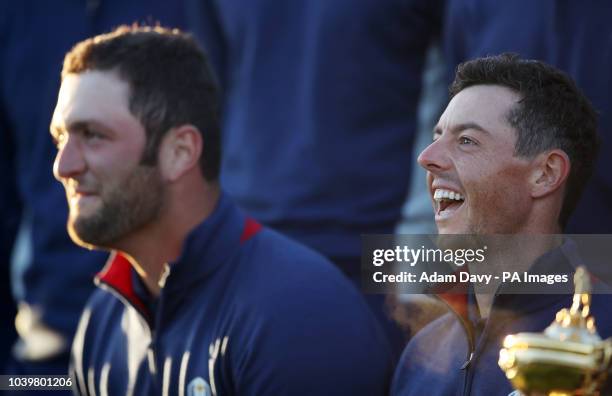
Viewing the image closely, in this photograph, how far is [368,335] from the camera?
3160 millimetres

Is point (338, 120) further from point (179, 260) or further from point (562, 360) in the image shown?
point (562, 360)

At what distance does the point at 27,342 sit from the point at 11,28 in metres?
1.28

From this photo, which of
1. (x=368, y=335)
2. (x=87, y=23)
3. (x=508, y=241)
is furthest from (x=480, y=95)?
(x=87, y=23)

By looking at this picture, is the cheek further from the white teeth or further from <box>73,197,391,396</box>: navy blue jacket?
<box>73,197,391,396</box>: navy blue jacket

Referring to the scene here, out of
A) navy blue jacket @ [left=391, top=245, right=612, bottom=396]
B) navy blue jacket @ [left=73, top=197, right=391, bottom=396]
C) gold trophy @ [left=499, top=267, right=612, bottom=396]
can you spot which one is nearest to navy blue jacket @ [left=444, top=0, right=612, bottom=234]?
navy blue jacket @ [left=391, top=245, right=612, bottom=396]

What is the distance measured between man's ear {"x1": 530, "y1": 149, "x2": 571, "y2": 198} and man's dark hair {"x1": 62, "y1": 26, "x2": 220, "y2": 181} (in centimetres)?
149

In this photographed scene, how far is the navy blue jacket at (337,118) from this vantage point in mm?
3838

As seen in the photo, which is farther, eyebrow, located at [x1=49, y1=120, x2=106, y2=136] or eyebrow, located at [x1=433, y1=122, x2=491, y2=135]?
eyebrow, located at [x1=49, y1=120, x2=106, y2=136]

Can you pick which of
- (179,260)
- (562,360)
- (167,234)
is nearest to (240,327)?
(179,260)

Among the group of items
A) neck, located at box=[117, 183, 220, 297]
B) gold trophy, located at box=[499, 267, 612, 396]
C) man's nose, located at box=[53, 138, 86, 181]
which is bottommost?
gold trophy, located at box=[499, 267, 612, 396]

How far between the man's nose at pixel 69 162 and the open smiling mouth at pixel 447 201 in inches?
55.3

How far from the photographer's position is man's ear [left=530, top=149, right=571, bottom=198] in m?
2.20

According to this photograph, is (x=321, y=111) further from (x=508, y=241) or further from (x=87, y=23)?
(x=508, y=241)

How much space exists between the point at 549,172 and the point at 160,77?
64.0 inches
